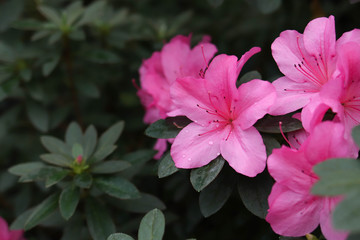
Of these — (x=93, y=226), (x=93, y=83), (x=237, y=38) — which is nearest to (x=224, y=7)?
(x=237, y=38)

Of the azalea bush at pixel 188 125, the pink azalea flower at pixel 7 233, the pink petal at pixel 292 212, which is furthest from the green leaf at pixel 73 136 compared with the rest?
the pink petal at pixel 292 212

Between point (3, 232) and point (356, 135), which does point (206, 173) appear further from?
point (3, 232)

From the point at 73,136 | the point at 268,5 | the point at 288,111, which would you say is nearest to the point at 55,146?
the point at 73,136

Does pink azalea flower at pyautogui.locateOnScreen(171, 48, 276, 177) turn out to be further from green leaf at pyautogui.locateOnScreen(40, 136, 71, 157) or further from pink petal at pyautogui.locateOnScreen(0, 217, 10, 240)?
pink petal at pyautogui.locateOnScreen(0, 217, 10, 240)

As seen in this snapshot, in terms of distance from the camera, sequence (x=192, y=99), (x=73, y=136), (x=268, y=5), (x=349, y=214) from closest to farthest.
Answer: (x=349, y=214) → (x=192, y=99) → (x=73, y=136) → (x=268, y=5)

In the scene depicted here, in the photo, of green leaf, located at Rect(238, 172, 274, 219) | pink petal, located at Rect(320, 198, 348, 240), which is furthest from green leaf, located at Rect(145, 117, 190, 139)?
pink petal, located at Rect(320, 198, 348, 240)

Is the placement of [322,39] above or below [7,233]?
above
